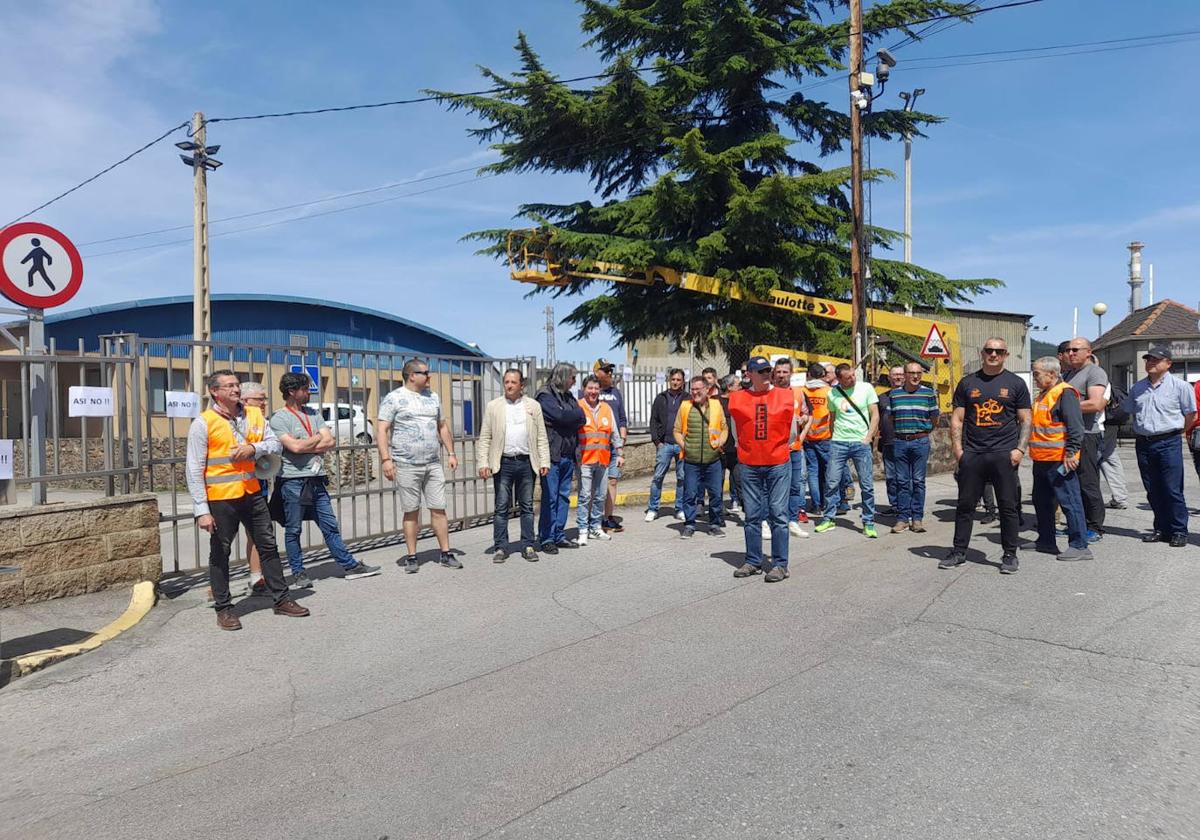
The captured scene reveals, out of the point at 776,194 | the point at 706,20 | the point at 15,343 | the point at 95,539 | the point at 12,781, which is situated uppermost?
the point at 706,20

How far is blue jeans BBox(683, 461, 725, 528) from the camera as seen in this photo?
9445 mm

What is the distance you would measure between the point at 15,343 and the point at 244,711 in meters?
3.91

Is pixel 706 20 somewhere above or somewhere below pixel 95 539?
above

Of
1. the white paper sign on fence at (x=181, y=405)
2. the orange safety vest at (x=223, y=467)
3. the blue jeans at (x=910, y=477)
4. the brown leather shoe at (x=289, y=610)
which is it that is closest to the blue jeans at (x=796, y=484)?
the blue jeans at (x=910, y=477)

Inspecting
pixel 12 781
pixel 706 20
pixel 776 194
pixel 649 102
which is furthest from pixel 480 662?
pixel 706 20

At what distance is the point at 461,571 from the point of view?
7.71 meters

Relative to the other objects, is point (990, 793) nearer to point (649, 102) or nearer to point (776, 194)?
point (776, 194)

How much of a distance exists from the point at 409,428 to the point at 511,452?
1.03 meters

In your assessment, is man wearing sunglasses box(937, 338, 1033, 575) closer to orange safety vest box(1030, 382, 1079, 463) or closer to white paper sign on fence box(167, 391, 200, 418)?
orange safety vest box(1030, 382, 1079, 463)

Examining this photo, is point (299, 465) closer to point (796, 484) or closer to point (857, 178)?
point (796, 484)

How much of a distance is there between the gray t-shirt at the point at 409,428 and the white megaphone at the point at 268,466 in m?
1.27

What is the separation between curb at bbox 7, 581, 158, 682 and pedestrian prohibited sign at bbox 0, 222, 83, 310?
234 cm

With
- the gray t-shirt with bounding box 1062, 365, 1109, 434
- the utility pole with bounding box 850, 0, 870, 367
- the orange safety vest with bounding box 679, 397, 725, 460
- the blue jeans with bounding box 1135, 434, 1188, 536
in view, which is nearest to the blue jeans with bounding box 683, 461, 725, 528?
the orange safety vest with bounding box 679, 397, 725, 460

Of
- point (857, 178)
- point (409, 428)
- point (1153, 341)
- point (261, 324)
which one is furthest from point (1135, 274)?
point (409, 428)
